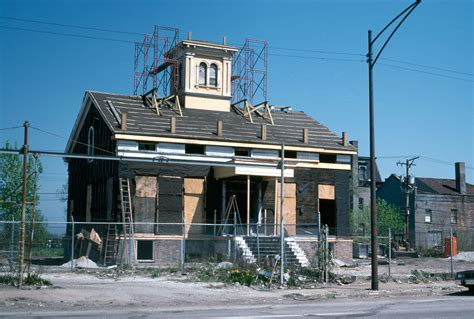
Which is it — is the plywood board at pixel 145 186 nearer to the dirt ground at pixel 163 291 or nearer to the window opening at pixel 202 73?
the dirt ground at pixel 163 291

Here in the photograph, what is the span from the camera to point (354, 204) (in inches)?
2854

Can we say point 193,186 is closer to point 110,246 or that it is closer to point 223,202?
point 223,202

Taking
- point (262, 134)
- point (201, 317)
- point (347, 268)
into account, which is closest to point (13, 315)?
point (201, 317)

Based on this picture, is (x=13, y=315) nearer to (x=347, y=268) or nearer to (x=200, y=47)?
(x=347, y=268)

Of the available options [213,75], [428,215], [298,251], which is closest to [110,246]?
[298,251]

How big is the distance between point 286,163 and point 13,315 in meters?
25.7

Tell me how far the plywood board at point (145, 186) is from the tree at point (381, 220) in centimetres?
3183

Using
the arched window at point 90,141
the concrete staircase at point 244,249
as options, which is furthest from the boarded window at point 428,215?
the arched window at point 90,141

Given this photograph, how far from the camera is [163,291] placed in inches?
914

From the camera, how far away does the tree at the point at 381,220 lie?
6819 cm

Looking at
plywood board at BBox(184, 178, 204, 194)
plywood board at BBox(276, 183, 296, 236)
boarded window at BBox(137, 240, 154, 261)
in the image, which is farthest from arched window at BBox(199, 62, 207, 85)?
boarded window at BBox(137, 240, 154, 261)

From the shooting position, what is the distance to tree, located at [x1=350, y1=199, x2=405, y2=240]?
6819 cm

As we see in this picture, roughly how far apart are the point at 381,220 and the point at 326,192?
29.9 meters

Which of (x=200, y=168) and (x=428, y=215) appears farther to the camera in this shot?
(x=428, y=215)
